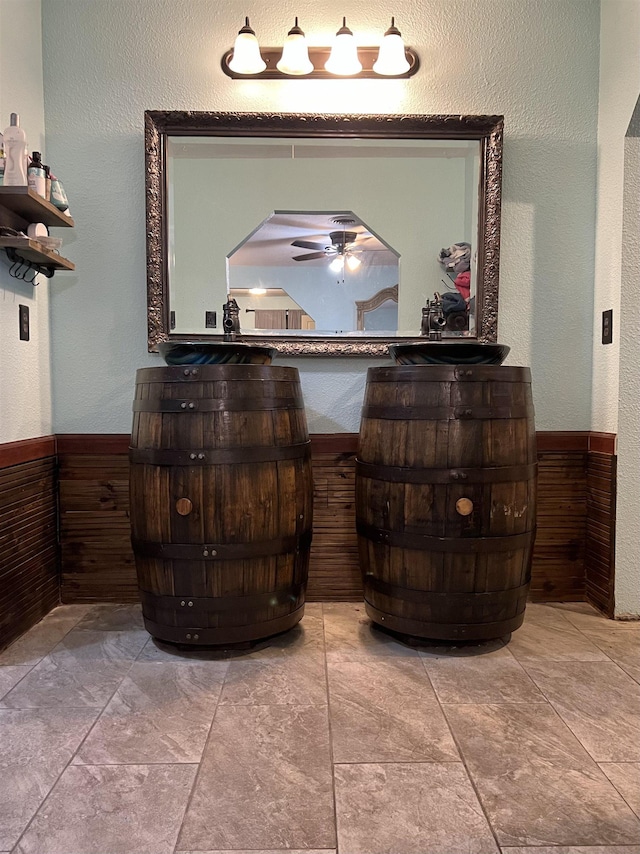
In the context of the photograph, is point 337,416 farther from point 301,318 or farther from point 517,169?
point 517,169

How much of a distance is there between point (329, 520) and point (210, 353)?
0.91 m

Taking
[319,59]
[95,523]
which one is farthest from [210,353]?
[319,59]

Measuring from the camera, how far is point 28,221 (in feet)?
6.89

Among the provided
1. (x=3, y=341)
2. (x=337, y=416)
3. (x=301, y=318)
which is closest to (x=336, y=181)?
(x=301, y=318)

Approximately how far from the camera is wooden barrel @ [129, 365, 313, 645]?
176 centimetres

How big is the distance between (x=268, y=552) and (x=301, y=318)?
101cm

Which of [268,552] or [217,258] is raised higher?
[217,258]

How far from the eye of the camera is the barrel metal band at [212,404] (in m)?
1.76

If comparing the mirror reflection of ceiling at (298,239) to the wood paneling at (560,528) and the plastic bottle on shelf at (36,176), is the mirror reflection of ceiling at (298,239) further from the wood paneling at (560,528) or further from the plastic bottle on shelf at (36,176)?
the wood paneling at (560,528)

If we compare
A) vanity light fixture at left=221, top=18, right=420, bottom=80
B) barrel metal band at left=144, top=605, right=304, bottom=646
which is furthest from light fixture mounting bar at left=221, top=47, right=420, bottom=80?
barrel metal band at left=144, top=605, right=304, bottom=646

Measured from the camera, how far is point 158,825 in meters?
1.14

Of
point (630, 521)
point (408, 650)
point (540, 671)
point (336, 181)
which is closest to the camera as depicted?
point (540, 671)

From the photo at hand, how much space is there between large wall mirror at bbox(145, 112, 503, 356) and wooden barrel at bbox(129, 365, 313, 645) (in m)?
0.57

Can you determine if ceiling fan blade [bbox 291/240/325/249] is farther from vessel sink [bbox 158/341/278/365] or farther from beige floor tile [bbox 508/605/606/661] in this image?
beige floor tile [bbox 508/605/606/661]
